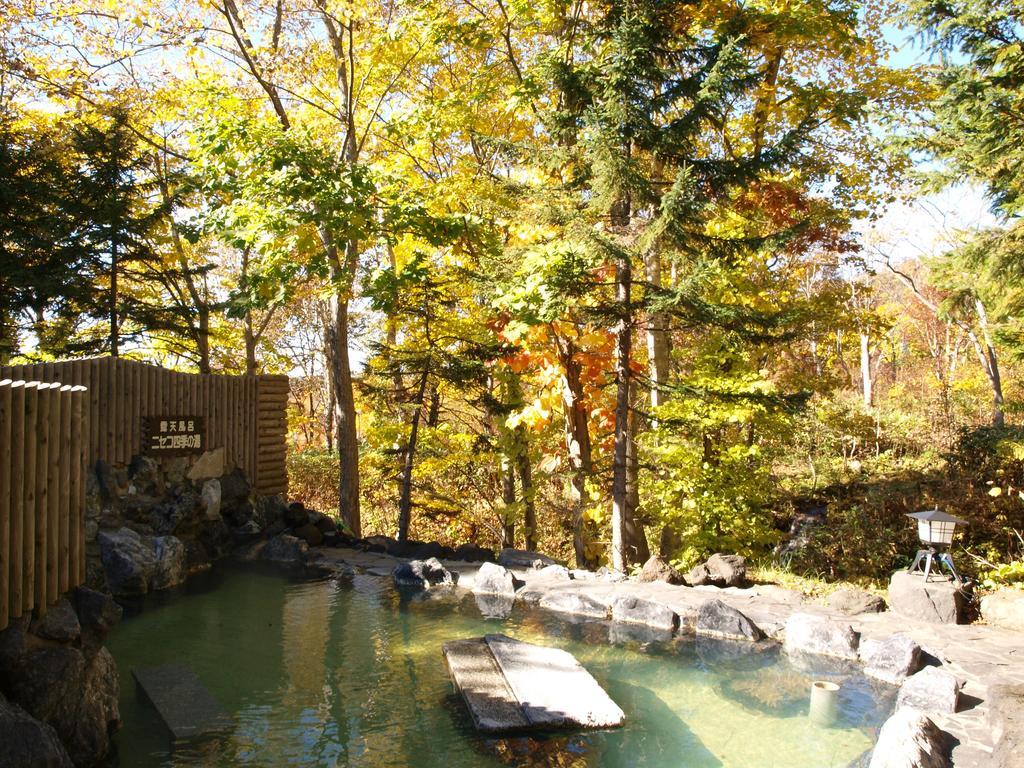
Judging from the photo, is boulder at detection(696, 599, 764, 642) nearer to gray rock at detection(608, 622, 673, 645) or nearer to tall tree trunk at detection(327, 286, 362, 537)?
gray rock at detection(608, 622, 673, 645)

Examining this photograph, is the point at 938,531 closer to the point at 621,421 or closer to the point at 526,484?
the point at 621,421

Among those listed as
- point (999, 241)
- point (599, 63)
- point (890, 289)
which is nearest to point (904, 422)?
point (999, 241)

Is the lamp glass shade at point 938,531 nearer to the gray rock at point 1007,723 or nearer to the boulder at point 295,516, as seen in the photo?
the gray rock at point 1007,723

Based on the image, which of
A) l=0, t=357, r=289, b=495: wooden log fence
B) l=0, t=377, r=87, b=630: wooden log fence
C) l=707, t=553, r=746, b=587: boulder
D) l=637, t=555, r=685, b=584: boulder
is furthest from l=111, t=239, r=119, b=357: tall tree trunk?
l=707, t=553, r=746, b=587: boulder

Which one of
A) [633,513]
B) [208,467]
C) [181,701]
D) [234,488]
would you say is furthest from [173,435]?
[633,513]

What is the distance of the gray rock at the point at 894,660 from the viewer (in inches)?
226

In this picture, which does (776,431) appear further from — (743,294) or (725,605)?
(725,605)

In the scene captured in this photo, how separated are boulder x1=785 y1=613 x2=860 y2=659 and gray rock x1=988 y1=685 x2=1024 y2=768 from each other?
1.60m

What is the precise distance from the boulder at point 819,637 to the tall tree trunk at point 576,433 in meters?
4.24

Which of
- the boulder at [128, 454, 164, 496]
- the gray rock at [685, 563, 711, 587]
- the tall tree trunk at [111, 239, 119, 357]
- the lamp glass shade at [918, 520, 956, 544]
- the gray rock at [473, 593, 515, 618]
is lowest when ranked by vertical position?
the gray rock at [473, 593, 515, 618]

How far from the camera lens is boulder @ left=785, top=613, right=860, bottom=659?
20.7 ft

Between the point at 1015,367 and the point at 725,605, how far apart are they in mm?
17590

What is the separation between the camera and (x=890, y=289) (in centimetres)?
3064

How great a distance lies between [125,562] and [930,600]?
27.5 feet
